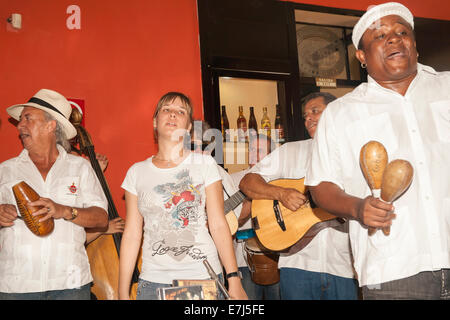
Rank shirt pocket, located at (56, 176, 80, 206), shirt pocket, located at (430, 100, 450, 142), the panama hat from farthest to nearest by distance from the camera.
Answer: the panama hat, shirt pocket, located at (56, 176, 80, 206), shirt pocket, located at (430, 100, 450, 142)

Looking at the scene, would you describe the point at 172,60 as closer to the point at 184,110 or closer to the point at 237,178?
the point at 237,178

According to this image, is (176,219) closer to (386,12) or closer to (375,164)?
(375,164)

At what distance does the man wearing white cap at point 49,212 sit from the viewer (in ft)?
6.45

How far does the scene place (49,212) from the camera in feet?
5.67

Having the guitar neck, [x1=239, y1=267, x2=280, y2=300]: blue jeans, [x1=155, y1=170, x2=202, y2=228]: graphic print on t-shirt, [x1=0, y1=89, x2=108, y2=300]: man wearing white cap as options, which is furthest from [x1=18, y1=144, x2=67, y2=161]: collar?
[x1=239, y1=267, x2=280, y2=300]: blue jeans

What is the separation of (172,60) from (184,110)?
1690mm

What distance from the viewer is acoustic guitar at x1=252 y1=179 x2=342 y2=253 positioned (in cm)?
253

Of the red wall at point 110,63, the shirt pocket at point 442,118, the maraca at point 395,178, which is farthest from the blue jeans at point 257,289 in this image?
the maraca at point 395,178

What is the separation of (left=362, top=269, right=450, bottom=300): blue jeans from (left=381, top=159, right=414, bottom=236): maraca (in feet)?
1.13

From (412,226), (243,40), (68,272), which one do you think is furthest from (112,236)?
(243,40)

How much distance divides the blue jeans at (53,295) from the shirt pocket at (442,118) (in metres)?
1.80

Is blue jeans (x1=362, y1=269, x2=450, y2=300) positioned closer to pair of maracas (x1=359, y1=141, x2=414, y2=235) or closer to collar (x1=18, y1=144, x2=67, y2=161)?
pair of maracas (x1=359, y1=141, x2=414, y2=235)

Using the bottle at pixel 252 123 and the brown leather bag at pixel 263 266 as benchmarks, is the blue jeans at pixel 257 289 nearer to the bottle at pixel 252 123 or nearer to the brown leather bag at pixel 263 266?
the brown leather bag at pixel 263 266

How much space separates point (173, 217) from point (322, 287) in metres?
1.11
